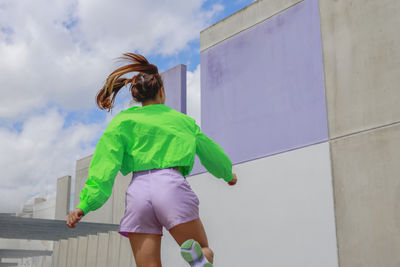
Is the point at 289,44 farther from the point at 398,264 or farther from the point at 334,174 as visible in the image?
the point at 398,264

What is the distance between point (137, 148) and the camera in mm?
2154

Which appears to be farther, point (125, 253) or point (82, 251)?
point (82, 251)

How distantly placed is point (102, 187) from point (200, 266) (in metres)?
0.57

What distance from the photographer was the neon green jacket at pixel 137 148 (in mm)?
2102

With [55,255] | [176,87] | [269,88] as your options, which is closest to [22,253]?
[55,255]

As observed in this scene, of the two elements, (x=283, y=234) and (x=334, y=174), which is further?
(x=283, y=234)

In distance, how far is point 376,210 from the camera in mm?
4363

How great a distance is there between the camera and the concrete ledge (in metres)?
5.82

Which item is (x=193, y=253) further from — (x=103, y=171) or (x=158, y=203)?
(x=103, y=171)

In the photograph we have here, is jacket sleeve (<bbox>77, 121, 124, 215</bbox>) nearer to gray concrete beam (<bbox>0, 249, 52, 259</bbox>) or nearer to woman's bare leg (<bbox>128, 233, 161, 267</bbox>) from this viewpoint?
woman's bare leg (<bbox>128, 233, 161, 267</bbox>)

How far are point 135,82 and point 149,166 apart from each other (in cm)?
43

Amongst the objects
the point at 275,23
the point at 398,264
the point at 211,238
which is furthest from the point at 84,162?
the point at 398,264

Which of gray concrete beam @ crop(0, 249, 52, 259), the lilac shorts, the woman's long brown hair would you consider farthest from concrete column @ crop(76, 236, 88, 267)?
the lilac shorts

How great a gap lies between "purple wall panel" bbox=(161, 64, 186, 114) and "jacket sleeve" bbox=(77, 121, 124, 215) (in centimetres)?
498
